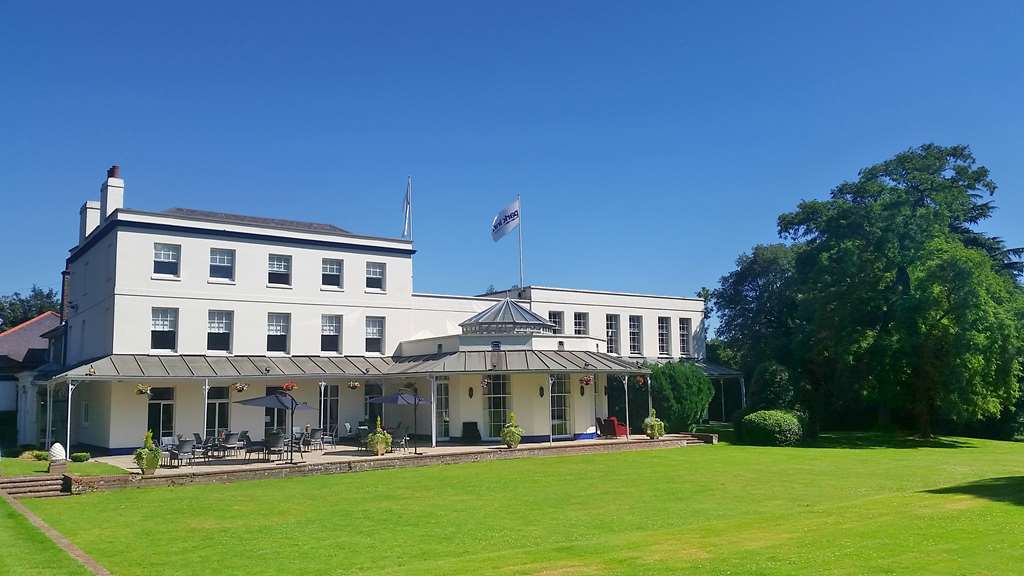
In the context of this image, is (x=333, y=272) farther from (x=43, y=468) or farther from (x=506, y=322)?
(x=43, y=468)

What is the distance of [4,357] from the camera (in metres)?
42.1

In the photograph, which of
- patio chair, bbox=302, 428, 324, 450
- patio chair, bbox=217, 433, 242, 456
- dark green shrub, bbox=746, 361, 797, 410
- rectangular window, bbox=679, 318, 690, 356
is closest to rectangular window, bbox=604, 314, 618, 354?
rectangular window, bbox=679, 318, 690, 356

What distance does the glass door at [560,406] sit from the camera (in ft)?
99.1

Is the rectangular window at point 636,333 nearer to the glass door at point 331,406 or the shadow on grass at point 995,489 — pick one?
the glass door at point 331,406

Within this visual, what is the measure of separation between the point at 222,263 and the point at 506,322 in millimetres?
10823

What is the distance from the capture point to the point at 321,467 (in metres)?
22.0

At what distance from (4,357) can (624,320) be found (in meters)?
32.1

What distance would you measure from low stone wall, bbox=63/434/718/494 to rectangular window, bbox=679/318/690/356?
13503 millimetres

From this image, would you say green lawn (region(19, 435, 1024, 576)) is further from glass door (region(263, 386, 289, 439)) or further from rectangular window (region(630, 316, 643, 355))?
rectangular window (region(630, 316, 643, 355))

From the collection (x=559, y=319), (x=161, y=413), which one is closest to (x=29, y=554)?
(x=161, y=413)

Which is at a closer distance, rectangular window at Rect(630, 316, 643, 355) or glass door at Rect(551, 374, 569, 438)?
Result: glass door at Rect(551, 374, 569, 438)

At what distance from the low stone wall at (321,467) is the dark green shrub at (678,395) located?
4229 mm

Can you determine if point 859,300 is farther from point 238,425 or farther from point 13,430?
point 13,430

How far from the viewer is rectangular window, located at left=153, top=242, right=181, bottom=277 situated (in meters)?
28.8
